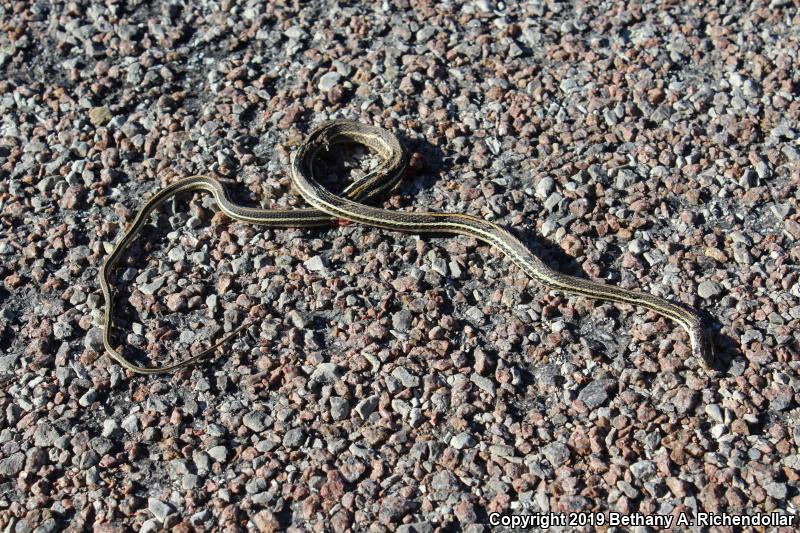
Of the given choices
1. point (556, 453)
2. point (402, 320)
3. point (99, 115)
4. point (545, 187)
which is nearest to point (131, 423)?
point (402, 320)

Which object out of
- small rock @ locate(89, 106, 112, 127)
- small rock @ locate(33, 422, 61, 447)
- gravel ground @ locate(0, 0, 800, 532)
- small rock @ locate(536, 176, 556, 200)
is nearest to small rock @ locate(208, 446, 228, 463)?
gravel ground @ locate(0, 0, 800, 532)

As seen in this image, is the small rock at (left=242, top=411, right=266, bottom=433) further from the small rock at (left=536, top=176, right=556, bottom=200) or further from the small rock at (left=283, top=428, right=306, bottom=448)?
the small rock at (left=536, top=176, right=556, bottom=200)

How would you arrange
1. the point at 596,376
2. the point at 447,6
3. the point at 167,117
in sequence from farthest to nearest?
the point at 447,6 < the point at 167,117 < the point at 596,376

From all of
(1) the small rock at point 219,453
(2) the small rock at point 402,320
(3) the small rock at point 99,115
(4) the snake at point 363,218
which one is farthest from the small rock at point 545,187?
(3) the small rock at point 99,115

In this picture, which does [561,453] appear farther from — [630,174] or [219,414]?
[630,174]

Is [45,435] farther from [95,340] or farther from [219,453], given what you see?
[219,453]

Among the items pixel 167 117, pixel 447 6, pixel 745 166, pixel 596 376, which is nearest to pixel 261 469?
pixel 596 376
